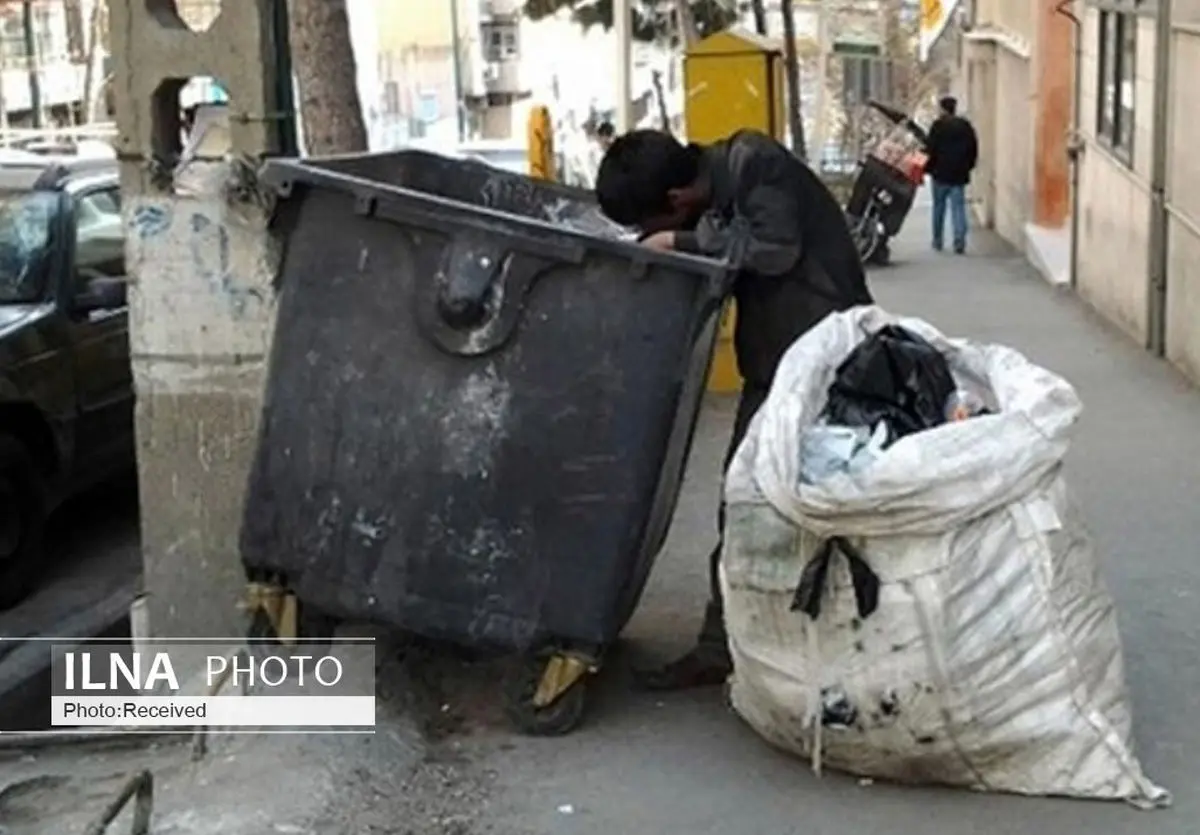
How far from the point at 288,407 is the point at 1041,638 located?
2136 mm

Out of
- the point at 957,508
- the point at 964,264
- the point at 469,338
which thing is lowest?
the point at 964,264

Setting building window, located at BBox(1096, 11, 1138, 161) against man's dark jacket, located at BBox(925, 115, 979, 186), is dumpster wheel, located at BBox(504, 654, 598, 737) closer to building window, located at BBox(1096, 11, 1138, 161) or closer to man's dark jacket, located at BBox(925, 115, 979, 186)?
building window, located at BBox(1096, 11, 1138, 161)

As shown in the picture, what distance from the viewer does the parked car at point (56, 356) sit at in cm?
874

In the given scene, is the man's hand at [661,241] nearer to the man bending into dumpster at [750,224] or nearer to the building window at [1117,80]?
the man bending into dumpster at [750,224]

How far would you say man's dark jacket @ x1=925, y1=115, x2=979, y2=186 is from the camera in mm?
21266

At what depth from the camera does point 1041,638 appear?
16.1ft

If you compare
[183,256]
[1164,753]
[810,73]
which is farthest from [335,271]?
[810,73]

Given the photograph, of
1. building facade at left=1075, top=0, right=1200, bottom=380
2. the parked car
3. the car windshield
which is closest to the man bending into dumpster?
the parked car

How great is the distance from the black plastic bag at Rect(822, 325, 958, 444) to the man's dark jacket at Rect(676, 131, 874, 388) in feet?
1.41

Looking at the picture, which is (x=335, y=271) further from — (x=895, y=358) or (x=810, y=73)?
(x=810, y=73)

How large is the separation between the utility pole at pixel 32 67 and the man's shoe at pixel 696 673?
1564 inches

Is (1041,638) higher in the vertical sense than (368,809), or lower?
higher

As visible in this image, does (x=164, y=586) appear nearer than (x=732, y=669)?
No
